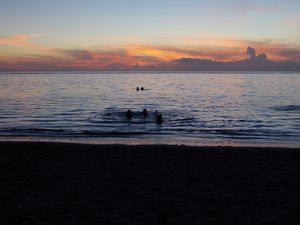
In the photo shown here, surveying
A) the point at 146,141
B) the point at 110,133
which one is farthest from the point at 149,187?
the point at 110,133

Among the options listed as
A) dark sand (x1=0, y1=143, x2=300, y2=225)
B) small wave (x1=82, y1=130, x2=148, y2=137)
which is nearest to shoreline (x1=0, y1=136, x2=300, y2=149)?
small wave (x1=82, y1=130, x2=148, y2=137)

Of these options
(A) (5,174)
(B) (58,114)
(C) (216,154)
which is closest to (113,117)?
(B) (58,114)

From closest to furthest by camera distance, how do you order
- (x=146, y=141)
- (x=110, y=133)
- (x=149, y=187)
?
1. (x=149, y=187)
2. (x=146, y=141)
3. (x=110, y=133)

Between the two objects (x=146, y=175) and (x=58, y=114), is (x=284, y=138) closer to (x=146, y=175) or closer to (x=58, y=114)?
(x=146, y=175)

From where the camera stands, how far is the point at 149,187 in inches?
322

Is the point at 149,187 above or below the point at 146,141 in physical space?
above

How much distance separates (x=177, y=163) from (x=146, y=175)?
75.3 inches

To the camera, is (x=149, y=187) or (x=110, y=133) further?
(x=110, y=133)

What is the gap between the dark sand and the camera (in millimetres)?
6387

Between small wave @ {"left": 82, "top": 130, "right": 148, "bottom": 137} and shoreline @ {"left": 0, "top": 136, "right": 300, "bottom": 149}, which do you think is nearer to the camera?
shoreline @ {"left": 0, "top": 136, "right": 300, "bottom": 149}

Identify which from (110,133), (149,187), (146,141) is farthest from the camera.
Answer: (110,133)

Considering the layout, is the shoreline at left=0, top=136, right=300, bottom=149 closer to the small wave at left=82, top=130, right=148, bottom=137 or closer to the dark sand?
the small wave at left=82, top=130, right=148, bottom=137

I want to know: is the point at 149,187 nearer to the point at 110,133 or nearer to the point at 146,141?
the point at 146,141

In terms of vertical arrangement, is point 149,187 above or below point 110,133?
above
